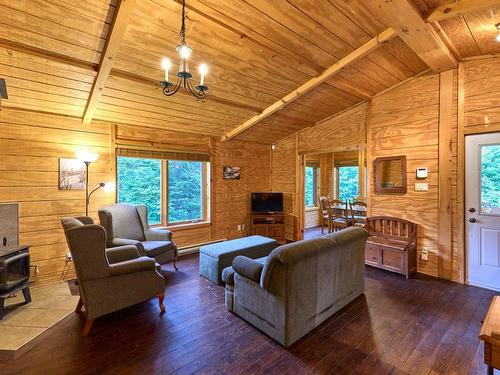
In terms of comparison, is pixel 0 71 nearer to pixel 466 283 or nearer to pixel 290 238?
pixel 290 238

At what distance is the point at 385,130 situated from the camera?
4234 millimetres

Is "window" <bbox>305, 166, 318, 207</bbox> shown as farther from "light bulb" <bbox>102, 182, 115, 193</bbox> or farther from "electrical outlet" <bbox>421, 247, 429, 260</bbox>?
"light bulb" <bbox>102, 182, 115, 193</bbox>

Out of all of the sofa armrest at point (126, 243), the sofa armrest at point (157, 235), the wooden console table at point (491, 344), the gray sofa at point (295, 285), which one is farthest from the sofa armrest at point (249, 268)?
the sofa armrest at point (157, 235)

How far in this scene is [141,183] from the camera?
4.53 metres

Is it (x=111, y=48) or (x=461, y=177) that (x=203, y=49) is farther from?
(x=461, y=177)

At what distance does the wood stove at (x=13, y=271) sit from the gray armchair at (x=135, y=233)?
0.91m

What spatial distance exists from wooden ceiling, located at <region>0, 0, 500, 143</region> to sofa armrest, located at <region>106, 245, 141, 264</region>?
6.30ft

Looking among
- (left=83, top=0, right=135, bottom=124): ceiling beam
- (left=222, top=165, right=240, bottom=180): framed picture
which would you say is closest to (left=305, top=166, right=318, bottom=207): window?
(left=222, top=165, right=240, bottom=180): framed picture

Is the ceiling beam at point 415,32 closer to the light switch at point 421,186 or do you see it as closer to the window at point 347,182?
the light switch at point 421,186

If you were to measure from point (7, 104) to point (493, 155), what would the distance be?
6.18 metres

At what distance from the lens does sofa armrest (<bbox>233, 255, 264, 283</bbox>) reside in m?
2.27

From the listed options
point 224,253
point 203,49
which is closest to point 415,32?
point 203,49

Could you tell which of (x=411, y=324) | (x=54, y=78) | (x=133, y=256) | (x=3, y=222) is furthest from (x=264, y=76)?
(x=3, y=222)

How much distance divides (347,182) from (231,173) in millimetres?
4362
